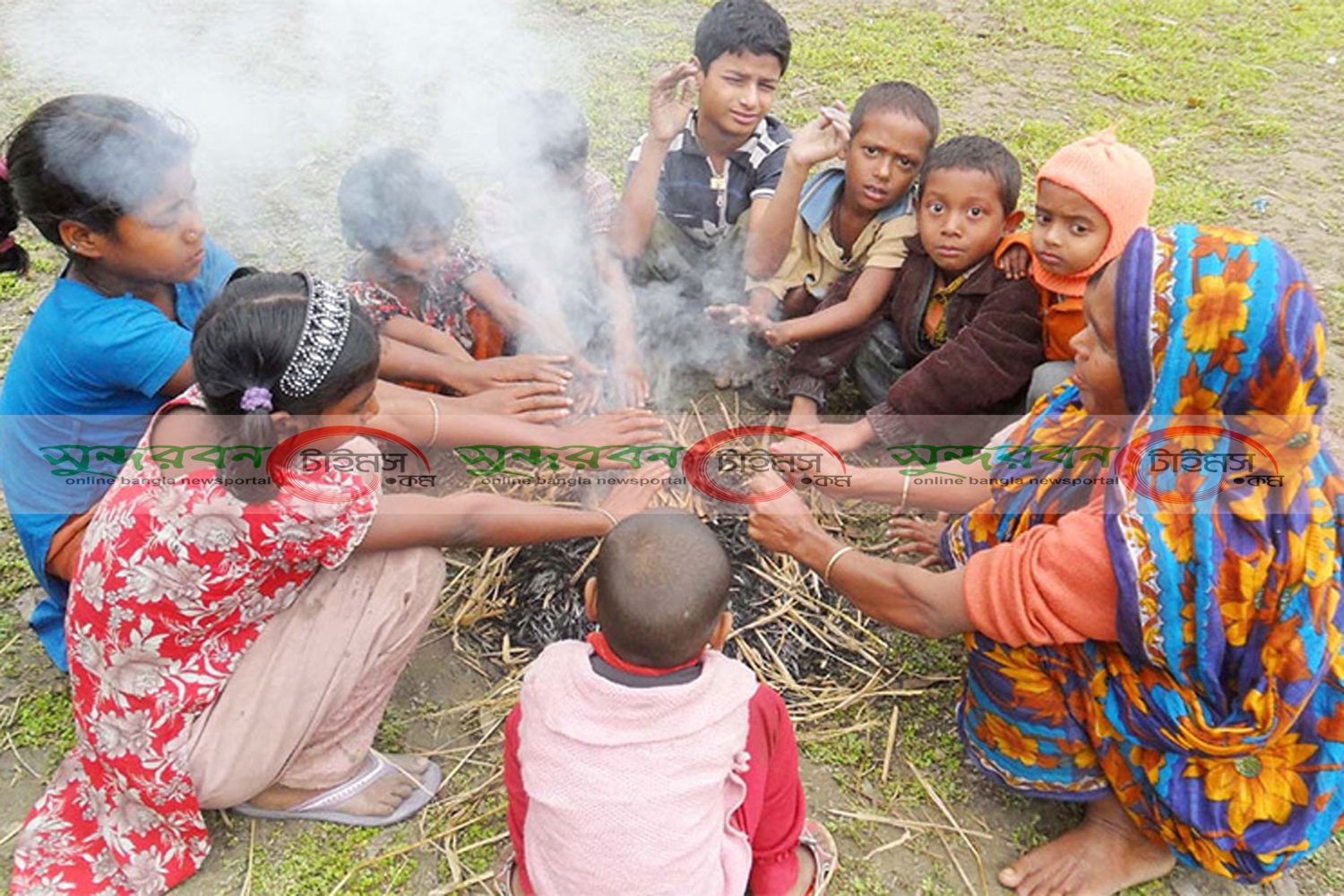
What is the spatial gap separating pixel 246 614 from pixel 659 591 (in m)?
1.12

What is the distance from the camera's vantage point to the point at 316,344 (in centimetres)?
212

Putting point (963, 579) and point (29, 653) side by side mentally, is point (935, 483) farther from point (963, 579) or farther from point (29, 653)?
point (29, 653)

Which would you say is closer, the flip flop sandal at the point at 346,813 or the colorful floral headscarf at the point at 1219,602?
the colorful floral headscarf at the point at 1219,602

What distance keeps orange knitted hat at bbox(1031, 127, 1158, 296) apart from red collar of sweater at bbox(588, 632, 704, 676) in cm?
207

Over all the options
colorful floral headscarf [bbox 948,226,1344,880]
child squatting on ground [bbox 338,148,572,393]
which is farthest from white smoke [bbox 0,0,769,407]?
colorful floral headscarf [bbox 948,226,1344,880]

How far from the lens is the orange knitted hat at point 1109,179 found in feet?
10.3

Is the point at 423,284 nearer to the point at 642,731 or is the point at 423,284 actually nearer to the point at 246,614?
the point at 246,614

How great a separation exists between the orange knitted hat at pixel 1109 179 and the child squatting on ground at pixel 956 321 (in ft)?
0.98

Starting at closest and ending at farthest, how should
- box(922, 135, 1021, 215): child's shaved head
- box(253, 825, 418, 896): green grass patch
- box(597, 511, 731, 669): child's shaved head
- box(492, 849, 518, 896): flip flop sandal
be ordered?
box(597, 511, 731, 669): child's shaved head → box(492, 849, 518, 896): flip flop sandal → box(253, 825, 418, 896): green grass patch → box(922, 135, 1021, 215): child's shaved head

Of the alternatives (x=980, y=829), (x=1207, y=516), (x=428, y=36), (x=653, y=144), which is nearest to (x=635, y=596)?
(x=1207, y=516)

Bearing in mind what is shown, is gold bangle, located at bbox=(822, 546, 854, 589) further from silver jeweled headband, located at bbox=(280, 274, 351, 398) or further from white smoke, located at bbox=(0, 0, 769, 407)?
white smoke, located at bbox=(0, 0, 769, 407)

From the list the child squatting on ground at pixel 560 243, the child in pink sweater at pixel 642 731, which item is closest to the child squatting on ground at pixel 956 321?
the child squatting on ground at pixel 560 243

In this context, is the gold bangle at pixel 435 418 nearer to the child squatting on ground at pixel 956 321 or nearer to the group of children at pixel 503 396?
the group of children at pixel 503 396

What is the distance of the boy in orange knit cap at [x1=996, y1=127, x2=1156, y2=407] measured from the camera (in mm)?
3160
